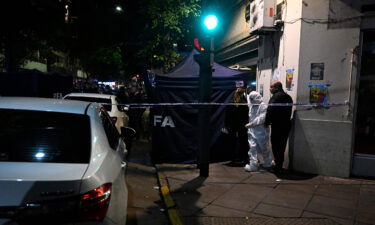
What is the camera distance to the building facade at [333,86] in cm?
711

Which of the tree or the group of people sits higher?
the tree

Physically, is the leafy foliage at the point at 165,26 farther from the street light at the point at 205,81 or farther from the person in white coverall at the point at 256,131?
the person in white coverall at the point at 256,131

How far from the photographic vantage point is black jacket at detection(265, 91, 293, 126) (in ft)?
24.3

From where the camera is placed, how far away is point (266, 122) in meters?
7.48

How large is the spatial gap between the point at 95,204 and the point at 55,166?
423 millimetres

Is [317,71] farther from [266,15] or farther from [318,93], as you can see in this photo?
[266,15]

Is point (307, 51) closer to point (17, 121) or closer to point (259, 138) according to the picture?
point (259, 138)

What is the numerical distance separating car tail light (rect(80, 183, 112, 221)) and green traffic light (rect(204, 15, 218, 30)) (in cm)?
512

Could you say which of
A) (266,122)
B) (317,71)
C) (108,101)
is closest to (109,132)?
(266,122)

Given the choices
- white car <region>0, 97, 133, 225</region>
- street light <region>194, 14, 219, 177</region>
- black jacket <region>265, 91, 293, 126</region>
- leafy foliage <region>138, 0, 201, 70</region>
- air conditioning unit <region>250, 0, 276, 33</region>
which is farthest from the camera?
leafy foliage <region>138, 0, 201, 70</region>

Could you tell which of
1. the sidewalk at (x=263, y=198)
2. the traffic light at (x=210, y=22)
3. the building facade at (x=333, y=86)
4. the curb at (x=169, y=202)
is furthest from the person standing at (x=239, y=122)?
the curb at (x=169, y=202)

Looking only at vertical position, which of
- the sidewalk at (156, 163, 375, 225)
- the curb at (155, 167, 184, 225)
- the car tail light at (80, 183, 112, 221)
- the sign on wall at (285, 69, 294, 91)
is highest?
the sign on wall at (285, 69, 294, 91)

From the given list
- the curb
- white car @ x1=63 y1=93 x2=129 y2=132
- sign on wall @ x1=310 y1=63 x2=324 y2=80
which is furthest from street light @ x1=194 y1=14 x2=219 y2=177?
white car @ x1=63 y1=93 x2=129 y2=132

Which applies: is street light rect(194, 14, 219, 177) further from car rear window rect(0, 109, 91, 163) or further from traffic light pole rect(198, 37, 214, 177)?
car rear window rect(0, 109, 91, 163)
